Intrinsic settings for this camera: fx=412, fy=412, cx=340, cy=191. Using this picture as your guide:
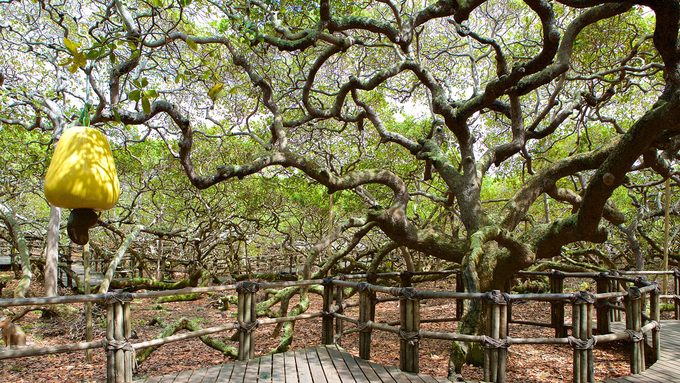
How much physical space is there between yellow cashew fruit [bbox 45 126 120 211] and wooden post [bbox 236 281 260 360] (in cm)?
265

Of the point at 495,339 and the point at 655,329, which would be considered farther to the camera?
the point at 655,329

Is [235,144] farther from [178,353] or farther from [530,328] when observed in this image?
[530,328]

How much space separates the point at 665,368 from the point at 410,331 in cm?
260

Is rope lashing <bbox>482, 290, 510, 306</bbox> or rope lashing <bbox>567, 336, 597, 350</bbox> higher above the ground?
rope lashing <bbox>482, 290, 510, 306</bbox>

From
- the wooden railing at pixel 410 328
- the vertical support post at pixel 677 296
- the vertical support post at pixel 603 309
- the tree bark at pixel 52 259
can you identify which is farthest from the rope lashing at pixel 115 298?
the vertical support post at pixel 677 296

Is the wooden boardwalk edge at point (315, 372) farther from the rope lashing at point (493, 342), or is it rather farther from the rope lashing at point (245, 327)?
the rope lashing at point (493, 342)

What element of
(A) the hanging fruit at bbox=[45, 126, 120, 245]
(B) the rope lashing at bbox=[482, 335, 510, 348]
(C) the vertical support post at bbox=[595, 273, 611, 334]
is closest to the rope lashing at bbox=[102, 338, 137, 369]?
(A) the hanging fruit at bbox=[45, 126, 120, 245]

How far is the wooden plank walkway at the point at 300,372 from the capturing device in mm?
3387

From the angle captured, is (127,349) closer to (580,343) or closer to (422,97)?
(580,343)

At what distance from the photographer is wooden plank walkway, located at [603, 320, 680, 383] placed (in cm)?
364

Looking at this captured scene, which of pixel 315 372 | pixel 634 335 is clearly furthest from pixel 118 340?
pixel 634 335

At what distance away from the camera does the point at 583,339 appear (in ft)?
11.6

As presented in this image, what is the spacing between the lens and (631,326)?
3.95 metres

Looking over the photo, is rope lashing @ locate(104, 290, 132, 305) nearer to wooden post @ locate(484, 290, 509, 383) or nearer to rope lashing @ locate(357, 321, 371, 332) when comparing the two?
rope lashing @ locate(357, 321, 371, 332)
